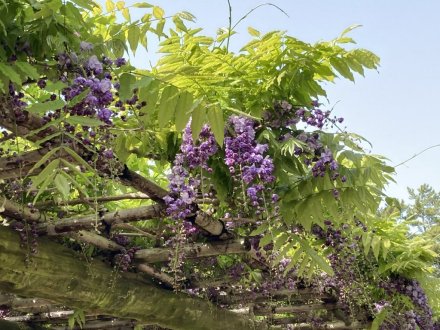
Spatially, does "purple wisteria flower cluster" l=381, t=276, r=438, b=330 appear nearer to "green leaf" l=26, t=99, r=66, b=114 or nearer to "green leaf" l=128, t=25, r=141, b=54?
"green leaf" l=128, t=25, r=141, b=54

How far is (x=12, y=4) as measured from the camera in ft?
5.71

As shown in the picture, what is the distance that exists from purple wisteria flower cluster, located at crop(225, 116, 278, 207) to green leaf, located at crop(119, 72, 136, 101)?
0.52m

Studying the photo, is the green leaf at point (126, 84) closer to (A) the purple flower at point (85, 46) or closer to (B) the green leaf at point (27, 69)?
(A) the purple flower at point (85, 46)

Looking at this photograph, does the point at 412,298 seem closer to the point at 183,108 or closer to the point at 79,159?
the point at 183,108

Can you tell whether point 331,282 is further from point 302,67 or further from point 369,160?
point 302,67

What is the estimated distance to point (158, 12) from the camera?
7.50ft

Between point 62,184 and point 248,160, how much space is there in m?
0.81

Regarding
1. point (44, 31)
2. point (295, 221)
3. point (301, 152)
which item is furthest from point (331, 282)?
point (44, 31)

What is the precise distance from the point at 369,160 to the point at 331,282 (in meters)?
2.14

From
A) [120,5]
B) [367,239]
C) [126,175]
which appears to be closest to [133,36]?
[120,5]

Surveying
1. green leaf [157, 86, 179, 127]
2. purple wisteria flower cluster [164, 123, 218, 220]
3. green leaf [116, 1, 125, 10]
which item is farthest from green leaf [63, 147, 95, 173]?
green leaf [116, 1, 125, 10]

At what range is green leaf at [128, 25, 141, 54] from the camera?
86.0 inches

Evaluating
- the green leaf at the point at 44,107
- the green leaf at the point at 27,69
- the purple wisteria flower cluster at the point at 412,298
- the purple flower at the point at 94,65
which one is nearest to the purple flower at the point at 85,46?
the purple flower at the point at 94,65

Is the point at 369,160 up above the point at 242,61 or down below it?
below
